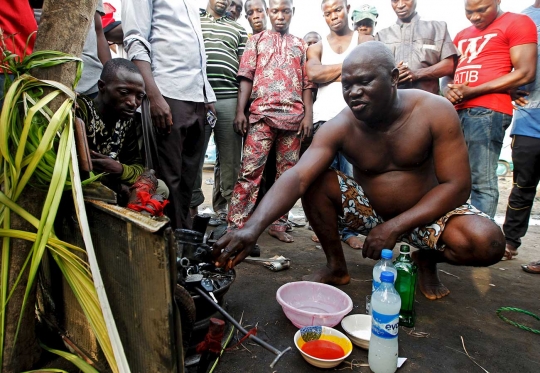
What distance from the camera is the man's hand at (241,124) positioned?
3615mm

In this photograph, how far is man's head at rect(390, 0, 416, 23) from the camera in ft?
11.7

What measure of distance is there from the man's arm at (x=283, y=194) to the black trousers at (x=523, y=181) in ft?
6.22

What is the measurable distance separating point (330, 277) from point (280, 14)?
9.09 feet

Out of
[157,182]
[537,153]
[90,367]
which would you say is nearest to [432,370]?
[90,367]

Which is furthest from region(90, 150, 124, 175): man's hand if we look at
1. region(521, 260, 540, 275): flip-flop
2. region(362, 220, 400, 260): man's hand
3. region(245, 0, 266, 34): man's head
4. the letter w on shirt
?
region(521, 260, 540, 275): flip-flop

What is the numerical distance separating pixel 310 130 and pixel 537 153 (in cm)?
205

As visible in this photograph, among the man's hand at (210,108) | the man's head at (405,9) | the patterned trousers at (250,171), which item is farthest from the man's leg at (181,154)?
the man's head at (405,9)

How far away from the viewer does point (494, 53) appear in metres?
3.17

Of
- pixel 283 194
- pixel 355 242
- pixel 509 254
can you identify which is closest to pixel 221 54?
pixel 283 194

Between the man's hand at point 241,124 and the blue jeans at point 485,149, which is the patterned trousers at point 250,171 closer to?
the man's hand at point 241,124

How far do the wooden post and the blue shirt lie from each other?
351 centimetres

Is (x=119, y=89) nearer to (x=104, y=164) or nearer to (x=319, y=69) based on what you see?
(x=104, y=164)

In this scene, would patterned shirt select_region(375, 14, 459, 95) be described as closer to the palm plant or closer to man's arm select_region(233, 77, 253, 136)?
man's arm select_region(233, 77, 253, 136)

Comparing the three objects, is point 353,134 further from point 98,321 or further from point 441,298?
point 98,321
